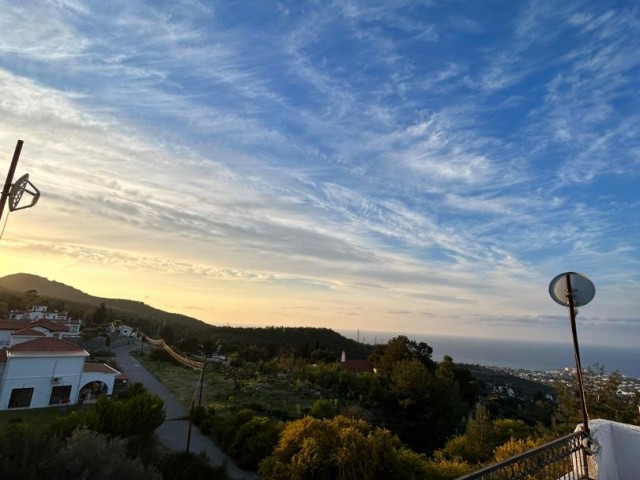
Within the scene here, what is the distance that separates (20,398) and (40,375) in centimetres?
169

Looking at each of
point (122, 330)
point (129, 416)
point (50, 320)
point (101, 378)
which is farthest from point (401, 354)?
point (122, 330)

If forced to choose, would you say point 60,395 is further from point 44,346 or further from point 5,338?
point 5,338

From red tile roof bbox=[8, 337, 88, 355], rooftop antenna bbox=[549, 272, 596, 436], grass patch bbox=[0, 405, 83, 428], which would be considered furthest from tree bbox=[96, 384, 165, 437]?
rooftop antenna bbox=[549, 272, 596, 436]

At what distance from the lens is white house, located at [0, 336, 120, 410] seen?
24.9 meters

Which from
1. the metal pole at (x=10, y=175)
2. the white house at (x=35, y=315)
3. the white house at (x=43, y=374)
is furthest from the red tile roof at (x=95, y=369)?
the metal pole at (x=10, y=175)

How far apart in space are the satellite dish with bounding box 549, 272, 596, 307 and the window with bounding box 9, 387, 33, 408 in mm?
31790

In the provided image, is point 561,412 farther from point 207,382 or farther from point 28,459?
point 207,382

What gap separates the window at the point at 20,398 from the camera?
24.9 meters

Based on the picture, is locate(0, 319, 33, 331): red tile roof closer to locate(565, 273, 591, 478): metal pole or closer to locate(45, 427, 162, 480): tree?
locate(45, 427, 162, 480): tree

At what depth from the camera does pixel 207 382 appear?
38.2 meters

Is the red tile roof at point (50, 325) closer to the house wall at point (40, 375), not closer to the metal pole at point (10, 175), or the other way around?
the house wall at point (40, 375)

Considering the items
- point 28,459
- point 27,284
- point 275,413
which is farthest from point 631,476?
point 27,284

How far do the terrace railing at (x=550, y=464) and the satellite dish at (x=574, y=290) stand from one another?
5.70 ft

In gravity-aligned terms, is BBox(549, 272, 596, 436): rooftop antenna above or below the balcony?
above
